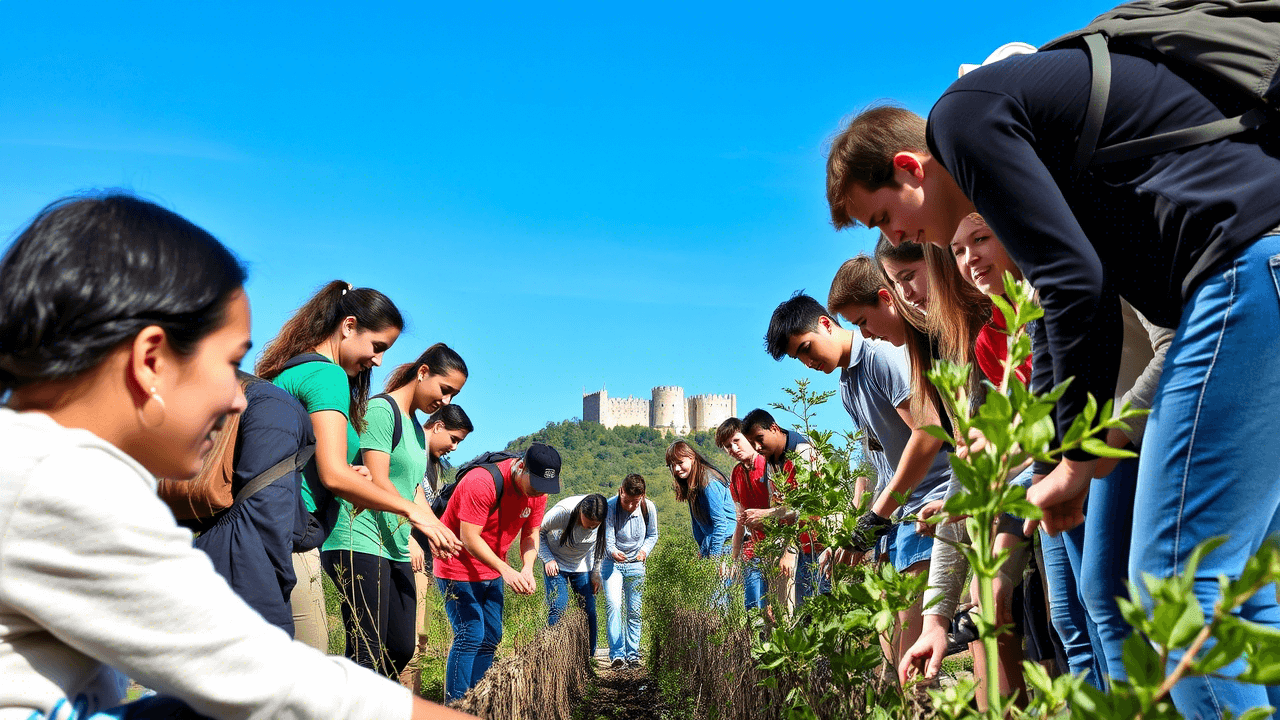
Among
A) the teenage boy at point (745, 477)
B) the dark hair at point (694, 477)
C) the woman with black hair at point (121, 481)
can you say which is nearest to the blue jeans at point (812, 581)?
the woman with black hair at point (121, 481)

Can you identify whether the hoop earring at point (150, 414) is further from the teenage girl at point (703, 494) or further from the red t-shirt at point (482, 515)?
the teenage girl at point (703, 494)

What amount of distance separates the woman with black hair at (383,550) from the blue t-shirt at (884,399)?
172 centimetres

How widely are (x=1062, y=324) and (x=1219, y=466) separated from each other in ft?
0.92

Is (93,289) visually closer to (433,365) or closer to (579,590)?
(433,365)

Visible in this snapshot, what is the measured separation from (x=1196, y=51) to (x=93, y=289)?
1519mm

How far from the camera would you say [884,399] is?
325cm

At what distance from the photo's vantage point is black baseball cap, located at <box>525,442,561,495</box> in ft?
17.9

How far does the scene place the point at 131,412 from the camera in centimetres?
104

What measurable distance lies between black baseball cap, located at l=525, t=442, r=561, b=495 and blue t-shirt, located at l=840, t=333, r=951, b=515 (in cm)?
245

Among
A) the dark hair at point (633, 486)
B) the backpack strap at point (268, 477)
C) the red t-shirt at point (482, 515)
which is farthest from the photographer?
the dark hair at point (633, 486)

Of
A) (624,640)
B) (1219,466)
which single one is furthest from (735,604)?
(624,640)

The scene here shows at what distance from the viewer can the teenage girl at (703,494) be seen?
768cm

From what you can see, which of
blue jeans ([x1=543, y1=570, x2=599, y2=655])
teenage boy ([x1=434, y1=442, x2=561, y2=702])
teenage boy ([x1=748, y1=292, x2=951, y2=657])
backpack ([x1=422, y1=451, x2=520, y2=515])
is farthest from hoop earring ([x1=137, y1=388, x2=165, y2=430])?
blue jeans ([x1=543, y1=570, x2=599, y2=655])

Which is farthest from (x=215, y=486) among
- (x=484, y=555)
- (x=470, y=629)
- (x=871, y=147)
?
(x=470, y=629)
